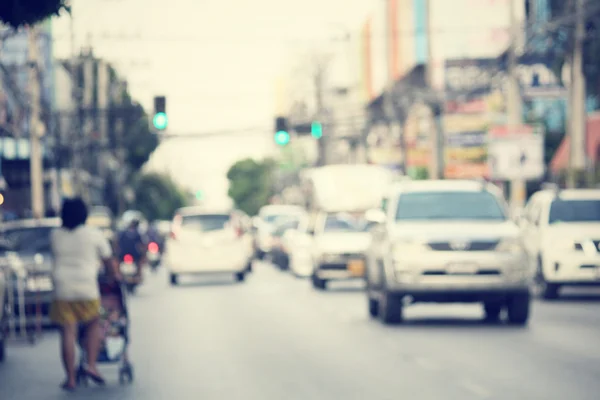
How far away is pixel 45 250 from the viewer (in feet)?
77.9

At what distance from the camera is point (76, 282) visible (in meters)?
14.4

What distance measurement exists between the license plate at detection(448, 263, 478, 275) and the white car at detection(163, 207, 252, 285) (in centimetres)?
1863

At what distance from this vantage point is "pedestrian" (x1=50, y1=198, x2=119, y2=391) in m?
14.4

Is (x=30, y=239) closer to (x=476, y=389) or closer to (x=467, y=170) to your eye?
(x=476, y=389)

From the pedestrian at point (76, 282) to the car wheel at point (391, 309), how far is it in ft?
25.3

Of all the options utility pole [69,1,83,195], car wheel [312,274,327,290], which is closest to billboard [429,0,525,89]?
utility pole [69,1,83,195]

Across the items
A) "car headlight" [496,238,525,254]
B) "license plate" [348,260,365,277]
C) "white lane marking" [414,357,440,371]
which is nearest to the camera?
"white lane marking" [414,357,440,371]

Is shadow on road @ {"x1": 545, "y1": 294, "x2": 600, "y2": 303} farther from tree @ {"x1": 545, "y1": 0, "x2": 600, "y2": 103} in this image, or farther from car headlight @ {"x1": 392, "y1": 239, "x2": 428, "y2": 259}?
tree @ {"x1": 545, "y1": 0, "x2": 600, "y2": 103}

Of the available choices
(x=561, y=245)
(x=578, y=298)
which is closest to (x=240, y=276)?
(x=578, y=298)

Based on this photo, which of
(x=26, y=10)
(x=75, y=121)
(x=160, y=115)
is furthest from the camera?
(x=75, y=121)

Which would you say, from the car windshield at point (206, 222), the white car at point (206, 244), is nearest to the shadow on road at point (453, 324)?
the white car at point (206, 244)

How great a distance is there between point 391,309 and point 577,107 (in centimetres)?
1784

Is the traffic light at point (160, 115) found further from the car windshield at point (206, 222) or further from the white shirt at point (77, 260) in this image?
the white shirt at point (77, 260)

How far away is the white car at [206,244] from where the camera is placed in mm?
39531
